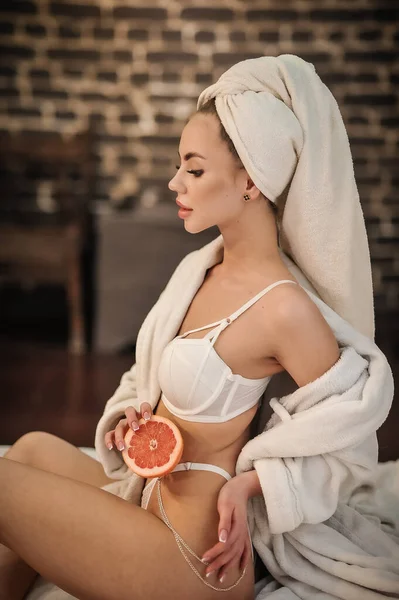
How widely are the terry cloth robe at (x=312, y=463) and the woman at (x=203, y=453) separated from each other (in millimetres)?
44

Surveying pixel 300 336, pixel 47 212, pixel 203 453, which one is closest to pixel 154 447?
pixel 203 453

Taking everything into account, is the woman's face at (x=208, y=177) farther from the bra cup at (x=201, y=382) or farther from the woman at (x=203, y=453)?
the bra cup at (x=201, y=382)

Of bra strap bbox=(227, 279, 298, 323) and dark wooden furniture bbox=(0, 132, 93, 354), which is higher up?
bra strap bbox=(227, 279, 298, 323)

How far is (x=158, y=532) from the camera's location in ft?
3.92

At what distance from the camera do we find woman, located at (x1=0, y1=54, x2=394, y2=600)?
114 cm

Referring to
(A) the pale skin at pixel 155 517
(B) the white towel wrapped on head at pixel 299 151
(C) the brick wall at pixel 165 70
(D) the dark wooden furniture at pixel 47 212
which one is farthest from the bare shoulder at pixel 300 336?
(C) the brick wall at pixel 165 70

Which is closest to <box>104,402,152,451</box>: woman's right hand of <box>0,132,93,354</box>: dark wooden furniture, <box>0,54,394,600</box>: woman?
<box>0,54,394,600</box>: woman

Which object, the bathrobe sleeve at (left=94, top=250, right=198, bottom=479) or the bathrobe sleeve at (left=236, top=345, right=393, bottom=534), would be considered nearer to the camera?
the bathrobe sleeve at (left=236, top=345, right=393, bottom=534)

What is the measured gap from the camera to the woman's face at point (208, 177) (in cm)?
122

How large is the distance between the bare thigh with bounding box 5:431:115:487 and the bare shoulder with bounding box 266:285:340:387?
0.55 meters

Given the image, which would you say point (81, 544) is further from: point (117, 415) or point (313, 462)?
point (313, 462)

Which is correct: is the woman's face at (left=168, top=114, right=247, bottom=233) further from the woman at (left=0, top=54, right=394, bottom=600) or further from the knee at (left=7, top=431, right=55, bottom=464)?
the knee at (left=7, top=431, right=55, bottom=464)

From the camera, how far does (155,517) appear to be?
122 cm

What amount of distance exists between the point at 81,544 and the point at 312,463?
414 mm
